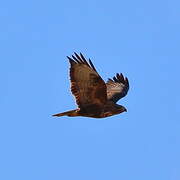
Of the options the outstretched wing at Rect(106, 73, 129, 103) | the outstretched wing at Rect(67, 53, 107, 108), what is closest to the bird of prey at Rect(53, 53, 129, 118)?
the outstretched wing at Rect(67, 53, 107, 108)

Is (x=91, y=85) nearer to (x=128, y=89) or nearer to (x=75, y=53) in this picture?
(x=75, y=53)

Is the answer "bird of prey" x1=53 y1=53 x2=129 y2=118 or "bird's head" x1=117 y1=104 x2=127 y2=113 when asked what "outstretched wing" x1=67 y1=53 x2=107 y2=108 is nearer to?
"bird of prey" x1=53 y1=53 x2=129 y2=118

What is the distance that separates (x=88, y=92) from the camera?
15172 mm

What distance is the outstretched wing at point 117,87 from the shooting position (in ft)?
59.4

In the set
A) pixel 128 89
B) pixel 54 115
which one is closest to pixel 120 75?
pixel 128 89

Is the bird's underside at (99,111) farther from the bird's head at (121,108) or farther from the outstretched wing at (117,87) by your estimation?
the outstretched wing at (117,87)

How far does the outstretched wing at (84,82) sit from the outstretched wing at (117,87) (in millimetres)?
2524

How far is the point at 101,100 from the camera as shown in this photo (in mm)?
15422

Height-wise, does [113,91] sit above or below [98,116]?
above

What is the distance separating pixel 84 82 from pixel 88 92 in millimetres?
309

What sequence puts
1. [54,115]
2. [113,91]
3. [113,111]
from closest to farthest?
[54,115]
[113,111]
[113,91]

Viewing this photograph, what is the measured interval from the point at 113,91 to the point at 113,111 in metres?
2.73

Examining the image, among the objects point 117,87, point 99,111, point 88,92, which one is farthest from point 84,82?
point 117,87

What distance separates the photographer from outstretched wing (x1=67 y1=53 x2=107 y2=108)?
14773 mm
